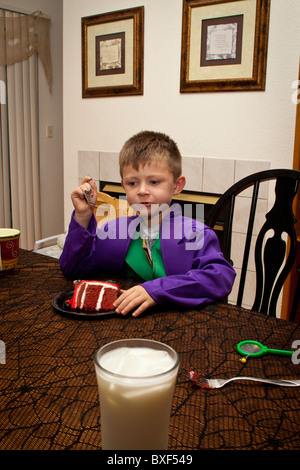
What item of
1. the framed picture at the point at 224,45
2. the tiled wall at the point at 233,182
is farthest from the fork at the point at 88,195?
the framed picture at the point at 224,45

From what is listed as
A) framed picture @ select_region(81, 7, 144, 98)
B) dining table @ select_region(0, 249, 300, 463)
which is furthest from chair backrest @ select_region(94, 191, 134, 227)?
dining table @ select_region(0, 249, 300, 463)

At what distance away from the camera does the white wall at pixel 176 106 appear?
7.22ft

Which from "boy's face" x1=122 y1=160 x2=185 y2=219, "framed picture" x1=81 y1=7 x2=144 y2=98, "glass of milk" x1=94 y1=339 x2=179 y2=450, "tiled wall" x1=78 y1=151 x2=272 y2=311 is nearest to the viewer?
"glass of milk" x1=94 y1=339 x2=179 y2=450

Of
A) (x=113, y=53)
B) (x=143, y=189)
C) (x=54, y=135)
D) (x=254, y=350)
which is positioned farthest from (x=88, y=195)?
(x=54, y=135)

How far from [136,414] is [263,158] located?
2.15 metres

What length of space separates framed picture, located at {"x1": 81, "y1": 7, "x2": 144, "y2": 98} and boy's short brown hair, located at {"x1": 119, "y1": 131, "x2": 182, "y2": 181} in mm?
1698

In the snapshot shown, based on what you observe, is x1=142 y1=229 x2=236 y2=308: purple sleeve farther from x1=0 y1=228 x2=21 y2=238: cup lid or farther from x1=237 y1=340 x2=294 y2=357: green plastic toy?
x1=0 y1=228 x2=21 y2=238: cup lid

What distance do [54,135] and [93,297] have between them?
3771mm

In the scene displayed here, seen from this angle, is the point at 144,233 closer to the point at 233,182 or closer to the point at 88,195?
the point at 88,195

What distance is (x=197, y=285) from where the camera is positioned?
927mm

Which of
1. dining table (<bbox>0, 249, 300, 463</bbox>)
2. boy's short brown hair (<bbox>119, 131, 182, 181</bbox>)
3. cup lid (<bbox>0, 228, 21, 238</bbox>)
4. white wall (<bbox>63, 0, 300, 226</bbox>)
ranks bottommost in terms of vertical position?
dining table (<bbox>0, 249, 300, 463</bbox>)

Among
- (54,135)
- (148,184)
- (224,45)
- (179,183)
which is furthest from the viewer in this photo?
(54,135)

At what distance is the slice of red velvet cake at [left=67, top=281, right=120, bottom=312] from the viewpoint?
85cm
